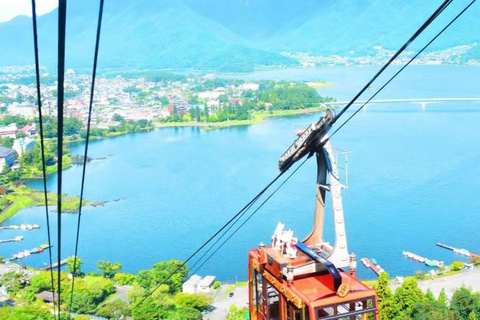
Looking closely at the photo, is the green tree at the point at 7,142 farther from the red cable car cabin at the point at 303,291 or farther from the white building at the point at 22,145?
the red cable car cabin at the point at 303,291

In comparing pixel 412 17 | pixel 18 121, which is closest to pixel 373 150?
pixel 18 121

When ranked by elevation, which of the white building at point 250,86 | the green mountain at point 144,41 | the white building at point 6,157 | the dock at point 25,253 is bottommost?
the dock at point 25,253

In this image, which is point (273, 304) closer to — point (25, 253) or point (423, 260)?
point (423, 260)

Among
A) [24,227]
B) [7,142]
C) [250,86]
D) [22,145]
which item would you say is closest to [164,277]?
[24,227]

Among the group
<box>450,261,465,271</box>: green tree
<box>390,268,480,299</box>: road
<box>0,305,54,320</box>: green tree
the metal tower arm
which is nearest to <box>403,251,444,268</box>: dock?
<box>450,261,465,271</box>: green tree

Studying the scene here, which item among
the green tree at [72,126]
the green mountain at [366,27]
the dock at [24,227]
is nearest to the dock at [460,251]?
the dock at [24,227]

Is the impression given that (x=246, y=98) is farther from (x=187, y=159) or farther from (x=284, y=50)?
(x=284, y=50)
